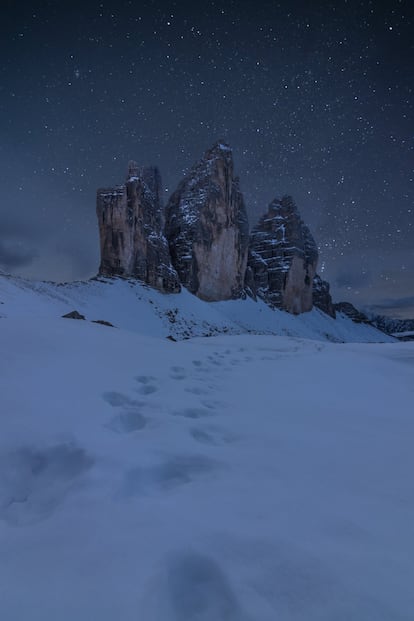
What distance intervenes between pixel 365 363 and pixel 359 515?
486cm

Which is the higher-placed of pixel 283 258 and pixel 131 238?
pixel 283 258

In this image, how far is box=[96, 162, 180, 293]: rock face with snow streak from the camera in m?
25.4

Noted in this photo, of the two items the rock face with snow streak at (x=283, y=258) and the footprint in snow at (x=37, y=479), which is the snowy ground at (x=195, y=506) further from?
the rock face with snow streak at (x=283, y=258)

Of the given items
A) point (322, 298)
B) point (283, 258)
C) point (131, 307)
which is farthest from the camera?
point (322, 298)

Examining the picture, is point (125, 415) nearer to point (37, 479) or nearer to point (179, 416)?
point (179, 416)

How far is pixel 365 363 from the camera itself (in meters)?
5.37

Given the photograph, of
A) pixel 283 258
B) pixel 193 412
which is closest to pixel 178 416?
pixel 193 412

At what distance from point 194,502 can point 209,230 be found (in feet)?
118

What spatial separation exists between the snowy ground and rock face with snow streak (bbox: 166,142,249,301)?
1183 inches

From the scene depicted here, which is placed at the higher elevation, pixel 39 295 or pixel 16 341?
pixel 39 295

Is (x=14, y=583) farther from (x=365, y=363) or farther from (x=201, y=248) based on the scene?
(x=201, y=248)

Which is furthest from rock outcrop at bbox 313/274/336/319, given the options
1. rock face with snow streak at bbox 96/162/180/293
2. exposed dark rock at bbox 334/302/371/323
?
rock face with snow streak at bbox 96/162/180/293

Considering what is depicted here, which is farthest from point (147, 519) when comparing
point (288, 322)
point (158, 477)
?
point (288, 322)

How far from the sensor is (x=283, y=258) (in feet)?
175
